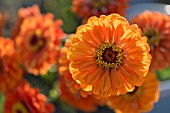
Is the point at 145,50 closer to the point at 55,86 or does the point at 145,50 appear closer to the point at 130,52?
the point at 130,52

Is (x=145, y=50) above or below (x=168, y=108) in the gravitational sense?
above

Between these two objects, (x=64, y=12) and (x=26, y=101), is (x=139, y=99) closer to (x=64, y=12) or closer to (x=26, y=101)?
(x=26, y=101)

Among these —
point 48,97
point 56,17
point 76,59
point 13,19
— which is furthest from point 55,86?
point 76,59

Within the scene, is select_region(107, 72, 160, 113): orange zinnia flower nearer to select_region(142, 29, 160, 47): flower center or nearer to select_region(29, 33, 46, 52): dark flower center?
select_region(142, 29, 160, 47): flower center

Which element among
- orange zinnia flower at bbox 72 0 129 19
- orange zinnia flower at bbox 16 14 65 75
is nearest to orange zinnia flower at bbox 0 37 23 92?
orange zinnia flower at bbox 16 14 65 75

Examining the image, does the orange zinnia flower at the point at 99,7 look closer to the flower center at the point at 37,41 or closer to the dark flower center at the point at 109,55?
the flower center at the point at 37,41

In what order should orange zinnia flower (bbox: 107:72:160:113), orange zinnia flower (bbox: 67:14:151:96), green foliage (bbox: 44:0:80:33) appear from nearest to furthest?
orange zinnia flower (bbox: 67:14:151:96), orange zinnia flower (bbox: 107:72:160:113), green foliage (bbox: 44:0:80:33)

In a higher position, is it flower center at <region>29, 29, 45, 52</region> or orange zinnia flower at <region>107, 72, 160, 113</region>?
flower center at <region>29, 29, 45, 52</region>

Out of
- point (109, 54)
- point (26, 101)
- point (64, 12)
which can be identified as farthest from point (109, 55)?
point (64, 12)
